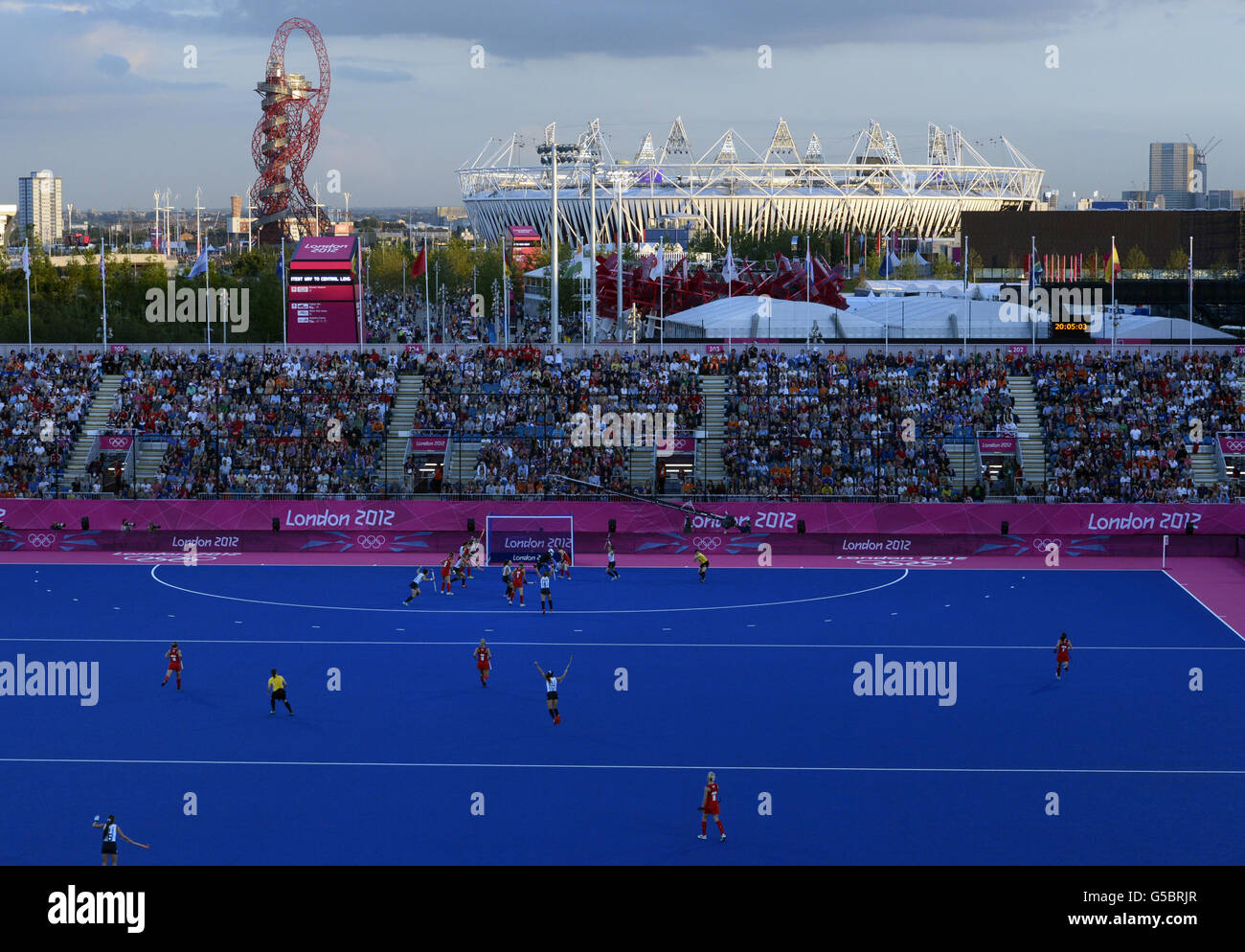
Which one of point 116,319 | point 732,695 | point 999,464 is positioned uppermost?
point 116,319

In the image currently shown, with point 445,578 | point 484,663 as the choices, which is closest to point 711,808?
point 484,663

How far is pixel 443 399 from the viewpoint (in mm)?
59031

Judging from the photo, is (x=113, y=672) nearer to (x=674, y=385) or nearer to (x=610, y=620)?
(x=610, y=620)

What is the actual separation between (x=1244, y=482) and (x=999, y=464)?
8.25 metres

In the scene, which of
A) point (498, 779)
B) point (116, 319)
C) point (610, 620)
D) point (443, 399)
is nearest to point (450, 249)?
point (116, 319)

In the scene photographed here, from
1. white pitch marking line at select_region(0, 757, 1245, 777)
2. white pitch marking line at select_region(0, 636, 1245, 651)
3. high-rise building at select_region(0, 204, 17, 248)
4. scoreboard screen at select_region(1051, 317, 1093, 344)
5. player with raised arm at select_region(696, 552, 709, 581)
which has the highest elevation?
high-rise building at select_region(0, 204, 17, 248)

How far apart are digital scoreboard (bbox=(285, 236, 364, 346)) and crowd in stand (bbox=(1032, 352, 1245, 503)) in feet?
95.7

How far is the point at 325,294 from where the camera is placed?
66.1m

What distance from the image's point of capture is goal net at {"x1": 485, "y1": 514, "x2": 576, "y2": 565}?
163 ft

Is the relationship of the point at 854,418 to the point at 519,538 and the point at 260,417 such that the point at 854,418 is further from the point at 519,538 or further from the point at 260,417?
the point at 260,417

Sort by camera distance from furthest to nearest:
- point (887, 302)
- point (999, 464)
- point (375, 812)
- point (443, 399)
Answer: point (887, 302) < point (443, 399) < point (999, 464) < point (375, 812)

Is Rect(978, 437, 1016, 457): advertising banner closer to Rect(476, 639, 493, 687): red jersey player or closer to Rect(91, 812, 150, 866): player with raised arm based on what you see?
Rect(476, 639, 493, 687): red jersey player

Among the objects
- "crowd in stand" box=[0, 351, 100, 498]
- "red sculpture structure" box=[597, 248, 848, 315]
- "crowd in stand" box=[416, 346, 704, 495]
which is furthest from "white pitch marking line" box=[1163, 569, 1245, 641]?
"red sculpture structure" box=[597, 248, 848, 315]

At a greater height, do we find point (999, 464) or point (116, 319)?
point (116, 319)
